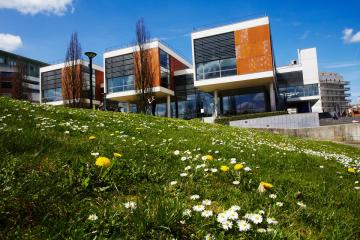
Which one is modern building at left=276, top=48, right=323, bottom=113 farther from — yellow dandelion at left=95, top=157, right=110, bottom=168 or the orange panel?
yellow dandelion at left=95, top=157, right=110, bottom=168

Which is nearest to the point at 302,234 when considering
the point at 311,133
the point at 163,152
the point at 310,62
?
the point at 163,152

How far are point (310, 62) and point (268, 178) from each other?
3190 inches

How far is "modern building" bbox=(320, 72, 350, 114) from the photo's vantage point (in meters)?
159

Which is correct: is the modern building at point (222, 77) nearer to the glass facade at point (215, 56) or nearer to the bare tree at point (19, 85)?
the glass facade at point (215, 56)

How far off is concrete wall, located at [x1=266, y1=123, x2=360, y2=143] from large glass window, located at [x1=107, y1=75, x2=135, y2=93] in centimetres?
3502

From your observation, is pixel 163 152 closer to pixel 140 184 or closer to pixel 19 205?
pixel 140 184

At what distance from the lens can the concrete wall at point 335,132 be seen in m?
25.1

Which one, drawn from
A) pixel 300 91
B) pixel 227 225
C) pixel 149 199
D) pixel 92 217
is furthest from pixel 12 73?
pixel 227 225

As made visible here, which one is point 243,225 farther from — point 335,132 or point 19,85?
point 19,85

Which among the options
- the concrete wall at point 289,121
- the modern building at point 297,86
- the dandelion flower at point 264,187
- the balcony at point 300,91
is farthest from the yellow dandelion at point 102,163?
the balcony at point 300,91

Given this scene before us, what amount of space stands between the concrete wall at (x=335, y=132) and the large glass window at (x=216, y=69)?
20981 mm

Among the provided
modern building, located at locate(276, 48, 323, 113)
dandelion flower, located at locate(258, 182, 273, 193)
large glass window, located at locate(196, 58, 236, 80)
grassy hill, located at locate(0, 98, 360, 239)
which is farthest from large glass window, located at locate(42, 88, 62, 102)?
dandelion flower, located at locate(258, 182, 273, 193)

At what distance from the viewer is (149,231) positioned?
2168 mm

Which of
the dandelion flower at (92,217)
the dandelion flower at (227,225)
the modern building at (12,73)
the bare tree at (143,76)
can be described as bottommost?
the dandelion flower at (227,225)
